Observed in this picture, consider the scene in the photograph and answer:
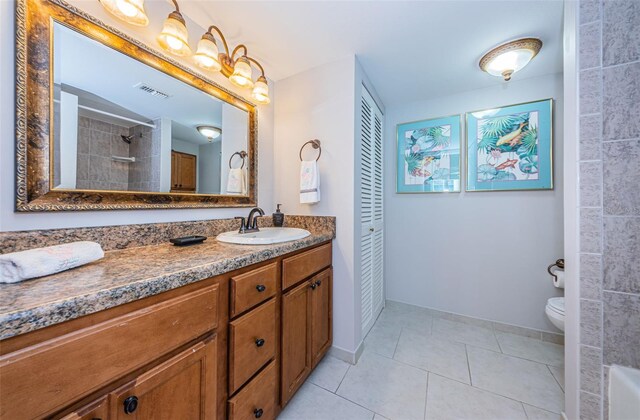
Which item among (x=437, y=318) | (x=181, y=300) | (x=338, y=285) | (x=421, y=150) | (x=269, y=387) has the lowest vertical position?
(x=437, y=318)

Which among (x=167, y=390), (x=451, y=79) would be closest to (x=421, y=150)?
(x=451, y=79)

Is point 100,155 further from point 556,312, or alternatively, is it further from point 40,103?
point 556,312

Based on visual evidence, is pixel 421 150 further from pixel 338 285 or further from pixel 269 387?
pixel 269 387

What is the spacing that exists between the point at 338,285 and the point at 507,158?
1767mm

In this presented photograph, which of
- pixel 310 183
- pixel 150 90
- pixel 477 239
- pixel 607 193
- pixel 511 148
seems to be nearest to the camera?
pixel 607 193

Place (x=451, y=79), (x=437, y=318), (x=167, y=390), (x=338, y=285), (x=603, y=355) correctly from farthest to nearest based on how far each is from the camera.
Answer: (x=437, y=318)
(x=451, y=79)
(x=338, y=285)
(x=603, y=355)
(x=167, y=390)

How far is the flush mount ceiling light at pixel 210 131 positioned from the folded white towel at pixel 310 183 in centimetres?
61

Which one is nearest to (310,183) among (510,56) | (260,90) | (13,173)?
(260,90)

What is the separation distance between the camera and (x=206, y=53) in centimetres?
119

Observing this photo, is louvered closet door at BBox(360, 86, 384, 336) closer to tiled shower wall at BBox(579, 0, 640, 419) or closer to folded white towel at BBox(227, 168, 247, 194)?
folded white towel at BBox(227, 168, 247, 194)

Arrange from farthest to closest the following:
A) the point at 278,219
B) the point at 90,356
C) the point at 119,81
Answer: the point at 278,219
the point at 119,81
the point at 90,356

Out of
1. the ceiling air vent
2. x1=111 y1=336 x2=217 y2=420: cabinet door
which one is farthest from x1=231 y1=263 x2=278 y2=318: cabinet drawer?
the ceiling air vent

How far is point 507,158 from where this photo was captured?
189 centimetres

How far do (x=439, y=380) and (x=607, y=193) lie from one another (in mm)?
1306
